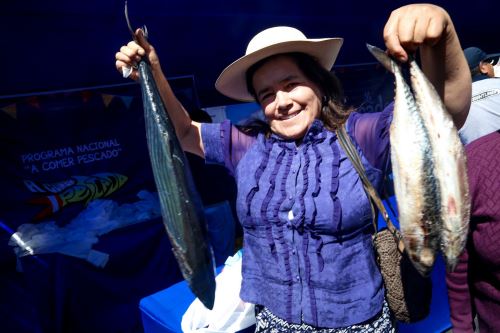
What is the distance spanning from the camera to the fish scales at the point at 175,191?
1.14 meters

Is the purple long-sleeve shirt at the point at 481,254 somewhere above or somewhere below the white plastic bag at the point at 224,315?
above

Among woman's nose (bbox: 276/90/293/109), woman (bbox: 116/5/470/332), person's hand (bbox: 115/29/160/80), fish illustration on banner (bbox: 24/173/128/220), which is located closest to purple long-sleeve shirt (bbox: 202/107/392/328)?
woman (bbox: 116/5/470/332)

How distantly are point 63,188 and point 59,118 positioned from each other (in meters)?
0.56

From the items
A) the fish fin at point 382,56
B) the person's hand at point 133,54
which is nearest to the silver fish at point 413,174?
the fish fin at point 382,56

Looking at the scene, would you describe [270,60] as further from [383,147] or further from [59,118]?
[59,118]

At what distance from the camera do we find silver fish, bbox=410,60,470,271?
911 millimetres

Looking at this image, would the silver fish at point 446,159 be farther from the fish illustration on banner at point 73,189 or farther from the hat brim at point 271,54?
the fish illustration on banner at point 73,189

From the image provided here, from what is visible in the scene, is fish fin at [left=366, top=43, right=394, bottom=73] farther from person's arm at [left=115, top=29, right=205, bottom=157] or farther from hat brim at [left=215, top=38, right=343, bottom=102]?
person's arm at [left=115, top=29, right=205, bottom=157]

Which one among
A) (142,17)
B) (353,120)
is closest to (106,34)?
(142,17)

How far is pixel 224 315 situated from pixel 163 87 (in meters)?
1.21

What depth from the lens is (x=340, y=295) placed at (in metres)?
1.34

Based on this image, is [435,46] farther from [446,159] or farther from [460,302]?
[460,302]

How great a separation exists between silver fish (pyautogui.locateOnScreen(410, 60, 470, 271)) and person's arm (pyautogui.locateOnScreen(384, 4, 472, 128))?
59 millimetres

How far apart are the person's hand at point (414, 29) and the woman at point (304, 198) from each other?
0.32 meters
